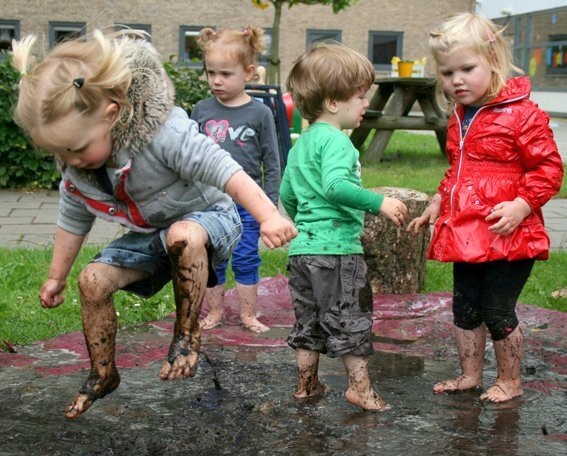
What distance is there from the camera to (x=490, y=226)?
142 inches

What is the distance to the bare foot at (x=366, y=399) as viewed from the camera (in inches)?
142

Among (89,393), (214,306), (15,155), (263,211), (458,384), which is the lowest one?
(15,155)

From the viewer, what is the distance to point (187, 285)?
3250mm

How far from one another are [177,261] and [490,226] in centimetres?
122

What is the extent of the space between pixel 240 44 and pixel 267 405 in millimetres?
2265

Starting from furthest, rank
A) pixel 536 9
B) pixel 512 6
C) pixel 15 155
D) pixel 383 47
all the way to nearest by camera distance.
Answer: pixel 383 47
pixel 512 6
pixel 536 9
pixel 15 155

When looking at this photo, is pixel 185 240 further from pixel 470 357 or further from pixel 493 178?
pixel 470 357

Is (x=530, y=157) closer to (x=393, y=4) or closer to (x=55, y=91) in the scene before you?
(x=55, y=91)

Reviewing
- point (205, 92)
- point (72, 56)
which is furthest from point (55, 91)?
point (205, 92)

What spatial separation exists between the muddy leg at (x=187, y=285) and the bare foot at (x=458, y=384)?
116 cm

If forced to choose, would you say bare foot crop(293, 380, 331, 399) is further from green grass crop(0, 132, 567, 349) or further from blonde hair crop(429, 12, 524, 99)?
green grass crop(0, 132, 567, 349)

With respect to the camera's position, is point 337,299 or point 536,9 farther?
point 536,9

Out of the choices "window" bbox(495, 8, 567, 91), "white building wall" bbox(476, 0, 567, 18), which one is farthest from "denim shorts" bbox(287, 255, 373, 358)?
"white building wall" bbox(476, 0, 567, 18)

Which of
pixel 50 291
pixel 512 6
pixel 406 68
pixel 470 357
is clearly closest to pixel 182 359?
pixel 50 291
